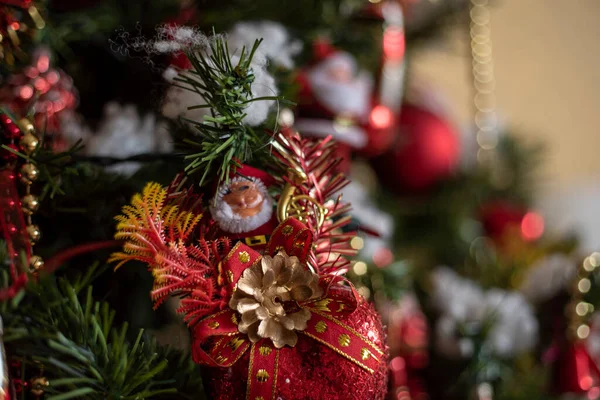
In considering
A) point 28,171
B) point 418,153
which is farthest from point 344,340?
point 418,153

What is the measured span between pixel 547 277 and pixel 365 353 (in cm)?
49

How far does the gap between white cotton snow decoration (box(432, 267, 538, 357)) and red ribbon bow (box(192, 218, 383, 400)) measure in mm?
319

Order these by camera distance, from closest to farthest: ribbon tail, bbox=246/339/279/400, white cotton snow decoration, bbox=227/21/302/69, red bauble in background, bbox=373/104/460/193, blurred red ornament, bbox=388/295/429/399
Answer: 1. ribbon tail, bbox=246/339/279/400
2. white cotton snow decoration, bbox=227/21/302/69
3. blurred red ornament, bbox=388/295/429/399
4. red bauble in background, bbox=373/104/460/193

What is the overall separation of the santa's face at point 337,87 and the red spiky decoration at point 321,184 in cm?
25

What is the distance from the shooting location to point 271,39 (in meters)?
0.46

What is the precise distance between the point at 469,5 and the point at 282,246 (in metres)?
0.71

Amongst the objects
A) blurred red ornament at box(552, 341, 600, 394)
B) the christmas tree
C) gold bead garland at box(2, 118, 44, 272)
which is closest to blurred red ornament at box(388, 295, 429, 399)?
the christmas tree

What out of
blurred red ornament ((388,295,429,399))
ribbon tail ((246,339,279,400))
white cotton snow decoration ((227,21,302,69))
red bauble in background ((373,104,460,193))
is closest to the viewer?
ribbon tail ((246,339,279,400))

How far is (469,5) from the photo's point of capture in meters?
0.86

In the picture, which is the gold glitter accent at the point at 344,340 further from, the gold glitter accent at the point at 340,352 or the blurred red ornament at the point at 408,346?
the blurred red ornament at the point at 408,346

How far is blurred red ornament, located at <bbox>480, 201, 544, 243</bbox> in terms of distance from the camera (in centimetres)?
84

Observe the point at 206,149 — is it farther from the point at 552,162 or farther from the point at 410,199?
the point at 552,162

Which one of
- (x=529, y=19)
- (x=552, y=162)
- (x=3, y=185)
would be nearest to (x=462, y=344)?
(x=3, y=185)

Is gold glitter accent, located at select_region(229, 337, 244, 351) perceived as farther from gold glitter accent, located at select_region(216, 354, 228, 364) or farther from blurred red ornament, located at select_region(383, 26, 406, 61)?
blurred red ornament, located at select_region(383, 26, 406, 61)
